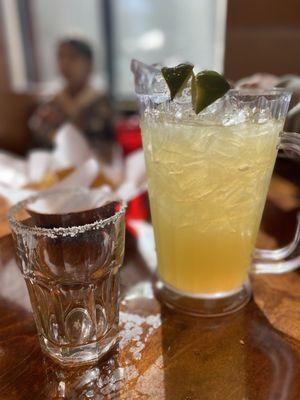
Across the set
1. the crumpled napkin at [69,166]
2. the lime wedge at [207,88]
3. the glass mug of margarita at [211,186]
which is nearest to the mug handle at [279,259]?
the glass mug of margarita at [211,186]

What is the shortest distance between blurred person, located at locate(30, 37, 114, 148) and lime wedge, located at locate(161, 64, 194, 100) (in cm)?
152

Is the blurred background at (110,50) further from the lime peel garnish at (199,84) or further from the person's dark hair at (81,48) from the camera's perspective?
the lime peel garnish at (199,84)

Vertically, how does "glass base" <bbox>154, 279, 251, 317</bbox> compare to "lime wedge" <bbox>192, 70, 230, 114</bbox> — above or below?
below

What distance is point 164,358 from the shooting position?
1.43 feet

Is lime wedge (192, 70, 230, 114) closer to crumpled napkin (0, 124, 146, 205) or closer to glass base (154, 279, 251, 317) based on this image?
glass base (154, 279, 251, 317)

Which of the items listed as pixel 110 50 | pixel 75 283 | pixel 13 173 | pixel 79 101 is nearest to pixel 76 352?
pixel 75 283

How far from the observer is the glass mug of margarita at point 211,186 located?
0.45 metres

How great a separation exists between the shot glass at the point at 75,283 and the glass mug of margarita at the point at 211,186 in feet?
0.23

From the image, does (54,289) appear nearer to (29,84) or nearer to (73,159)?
(73,159)

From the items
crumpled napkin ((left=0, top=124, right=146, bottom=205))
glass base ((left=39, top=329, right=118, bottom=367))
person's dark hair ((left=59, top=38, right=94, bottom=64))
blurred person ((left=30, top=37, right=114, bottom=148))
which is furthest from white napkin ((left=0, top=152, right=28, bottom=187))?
person's dark hair ((left=59, top=38, right=94, bottom=64))

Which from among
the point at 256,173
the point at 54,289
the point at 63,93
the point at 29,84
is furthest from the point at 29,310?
the point at 29,84

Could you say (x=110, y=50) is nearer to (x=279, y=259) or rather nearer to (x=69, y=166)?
(x=69, y=166)

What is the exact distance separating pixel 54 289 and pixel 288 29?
1269 millimetres

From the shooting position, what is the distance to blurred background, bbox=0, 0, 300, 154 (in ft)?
4.71
